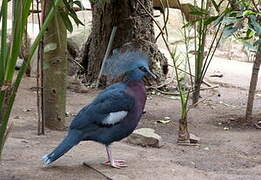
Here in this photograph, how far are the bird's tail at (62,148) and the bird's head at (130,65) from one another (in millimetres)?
446

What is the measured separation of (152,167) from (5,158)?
861 millimetres

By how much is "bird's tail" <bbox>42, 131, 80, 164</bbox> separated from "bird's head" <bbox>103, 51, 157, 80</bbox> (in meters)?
0.45

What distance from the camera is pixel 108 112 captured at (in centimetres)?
295

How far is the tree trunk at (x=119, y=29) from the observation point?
6282 millimetres

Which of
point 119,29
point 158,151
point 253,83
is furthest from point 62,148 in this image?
point 119,29

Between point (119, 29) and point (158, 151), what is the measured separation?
3.03 meters

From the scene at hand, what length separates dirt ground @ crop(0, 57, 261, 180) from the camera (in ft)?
9.46

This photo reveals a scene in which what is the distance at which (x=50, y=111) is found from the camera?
4.11 metres

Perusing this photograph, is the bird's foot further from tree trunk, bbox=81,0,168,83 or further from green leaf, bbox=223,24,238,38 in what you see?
tree trunk, bbox=81,0,168,83

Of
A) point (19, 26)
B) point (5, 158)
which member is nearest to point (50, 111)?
point (5, 158)

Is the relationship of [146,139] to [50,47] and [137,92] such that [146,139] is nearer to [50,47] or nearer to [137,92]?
[137,92]

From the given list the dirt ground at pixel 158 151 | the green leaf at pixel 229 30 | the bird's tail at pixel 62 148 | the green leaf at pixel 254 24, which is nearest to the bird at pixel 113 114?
the bird's tail at pixel 62 148

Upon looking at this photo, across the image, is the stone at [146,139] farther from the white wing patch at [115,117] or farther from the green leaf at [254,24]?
the green leaf at [254,24]

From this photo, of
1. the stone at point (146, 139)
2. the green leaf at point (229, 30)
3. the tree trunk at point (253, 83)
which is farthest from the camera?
the tree trunk at point (253, 83)
